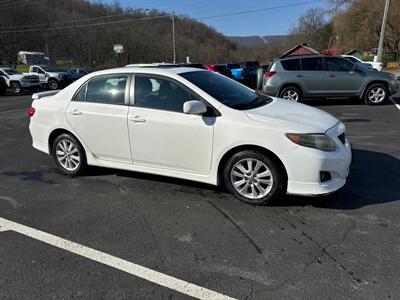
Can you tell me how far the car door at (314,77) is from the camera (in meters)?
11.9

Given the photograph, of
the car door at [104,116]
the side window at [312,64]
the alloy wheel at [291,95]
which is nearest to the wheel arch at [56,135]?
the car door at [104,116]

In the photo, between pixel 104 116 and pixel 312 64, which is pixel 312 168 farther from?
pixel 312 64

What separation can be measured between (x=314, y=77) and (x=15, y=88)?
21.3 m

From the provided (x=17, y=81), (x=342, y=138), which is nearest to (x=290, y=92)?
(x=342, y=138)

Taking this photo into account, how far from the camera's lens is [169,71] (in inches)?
188

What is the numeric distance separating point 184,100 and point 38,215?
219 cm

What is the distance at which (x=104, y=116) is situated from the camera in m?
4.95

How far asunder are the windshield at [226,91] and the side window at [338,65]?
765 centimetres

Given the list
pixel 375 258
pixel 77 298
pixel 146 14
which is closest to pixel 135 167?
pixel 77 298

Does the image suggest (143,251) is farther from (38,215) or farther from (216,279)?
(38,215)

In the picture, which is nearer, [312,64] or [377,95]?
[377,95]

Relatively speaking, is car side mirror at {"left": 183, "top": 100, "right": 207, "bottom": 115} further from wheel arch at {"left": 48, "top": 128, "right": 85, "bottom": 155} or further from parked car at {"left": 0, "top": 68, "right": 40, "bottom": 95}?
parked car at {"left": 0, "top": 68, "right": 40, "bottom": 95}

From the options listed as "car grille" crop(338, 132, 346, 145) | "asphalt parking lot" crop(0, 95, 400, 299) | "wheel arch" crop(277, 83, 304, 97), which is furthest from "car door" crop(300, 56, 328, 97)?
"car grille" crop(338, 132, 346, 145)

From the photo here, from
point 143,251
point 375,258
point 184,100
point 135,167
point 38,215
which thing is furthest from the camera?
point 135,167
